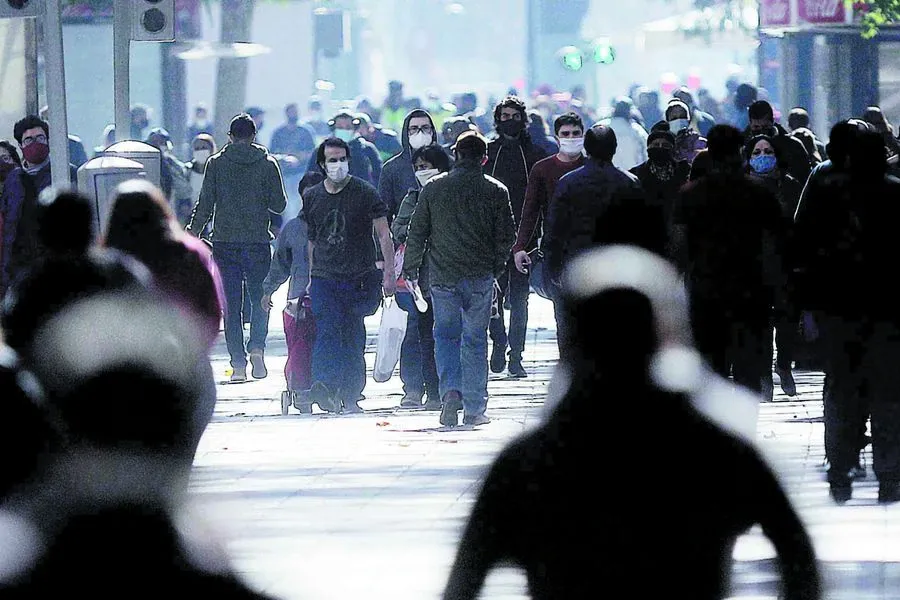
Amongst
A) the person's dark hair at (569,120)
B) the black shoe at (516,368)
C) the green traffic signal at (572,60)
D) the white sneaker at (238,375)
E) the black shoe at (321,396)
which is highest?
the person's dark hair at (569,120)

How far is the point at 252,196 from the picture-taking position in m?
16.8

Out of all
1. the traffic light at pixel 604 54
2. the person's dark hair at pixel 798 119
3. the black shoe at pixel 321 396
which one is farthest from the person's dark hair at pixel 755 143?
the traffic light at pixel 604 54

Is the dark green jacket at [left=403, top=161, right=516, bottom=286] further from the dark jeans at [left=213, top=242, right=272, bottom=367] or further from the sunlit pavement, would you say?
the dark jeans at [left=213, top=242, right=272, bottom=367]

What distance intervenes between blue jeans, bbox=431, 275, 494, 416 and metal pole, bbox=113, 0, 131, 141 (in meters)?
2.88

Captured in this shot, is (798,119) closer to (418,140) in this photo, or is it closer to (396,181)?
(418,140)

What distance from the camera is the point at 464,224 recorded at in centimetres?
1339

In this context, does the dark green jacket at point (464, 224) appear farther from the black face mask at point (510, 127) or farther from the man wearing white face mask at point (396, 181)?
the black face mask at point (510, 127)

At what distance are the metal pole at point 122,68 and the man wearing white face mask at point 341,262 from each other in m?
1.48

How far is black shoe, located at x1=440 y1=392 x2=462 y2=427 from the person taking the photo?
537 inches

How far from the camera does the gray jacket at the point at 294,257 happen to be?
1530 centimetres

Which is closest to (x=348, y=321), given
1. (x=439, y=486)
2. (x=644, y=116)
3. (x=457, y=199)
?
(x=457, y=199)

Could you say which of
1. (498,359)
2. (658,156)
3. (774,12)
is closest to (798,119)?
(498,359)

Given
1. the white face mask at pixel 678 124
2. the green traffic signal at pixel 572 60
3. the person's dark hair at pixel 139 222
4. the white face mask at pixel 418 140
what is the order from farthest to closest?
1. the green traffic signal at pixel 572 60
2. the white face mask at pixel 678 124
3. the white face mask at pixel 418 140
4. the person's dark hair at pixel 139 222

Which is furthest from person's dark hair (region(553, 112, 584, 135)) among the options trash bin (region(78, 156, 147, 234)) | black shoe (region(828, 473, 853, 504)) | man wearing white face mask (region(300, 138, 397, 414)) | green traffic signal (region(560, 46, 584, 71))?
green traffic signal (region(560, 46, 584, 71))
